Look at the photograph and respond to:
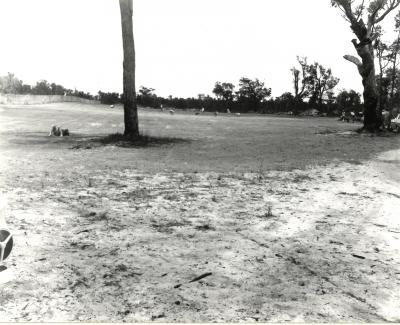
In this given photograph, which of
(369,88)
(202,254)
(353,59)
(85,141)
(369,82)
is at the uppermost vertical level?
(353,59)

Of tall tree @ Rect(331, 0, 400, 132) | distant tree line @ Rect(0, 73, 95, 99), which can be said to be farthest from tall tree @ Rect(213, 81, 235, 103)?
A: tall tree @ Rect(331, 0, 400, 132)

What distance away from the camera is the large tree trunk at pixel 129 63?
→ 13078 millimetres

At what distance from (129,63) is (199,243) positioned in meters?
9.68

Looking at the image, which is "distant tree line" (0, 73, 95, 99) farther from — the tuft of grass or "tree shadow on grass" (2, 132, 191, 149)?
the tuft of grass

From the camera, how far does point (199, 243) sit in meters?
4.58

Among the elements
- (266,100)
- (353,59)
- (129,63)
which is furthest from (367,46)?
(266,100)

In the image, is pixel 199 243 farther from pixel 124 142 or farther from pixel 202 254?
pixel 124 142

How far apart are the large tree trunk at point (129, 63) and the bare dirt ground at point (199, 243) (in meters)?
4.67

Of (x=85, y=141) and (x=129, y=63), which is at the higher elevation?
(x=129, y=63)

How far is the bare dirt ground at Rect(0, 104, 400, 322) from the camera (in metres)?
3.30

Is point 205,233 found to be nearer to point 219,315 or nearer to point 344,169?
point 219,315

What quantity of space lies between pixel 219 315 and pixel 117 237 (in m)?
1.81

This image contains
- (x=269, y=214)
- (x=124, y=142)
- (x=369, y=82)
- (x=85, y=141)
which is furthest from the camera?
(x=369, y=82)

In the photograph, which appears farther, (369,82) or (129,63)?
(369,82)
